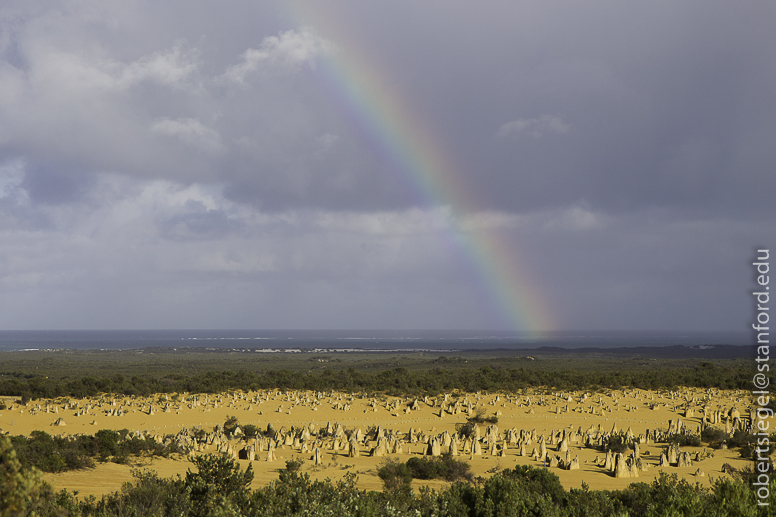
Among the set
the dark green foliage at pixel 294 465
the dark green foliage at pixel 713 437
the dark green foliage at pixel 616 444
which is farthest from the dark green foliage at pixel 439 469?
the dark green foliage at pixel 713 437

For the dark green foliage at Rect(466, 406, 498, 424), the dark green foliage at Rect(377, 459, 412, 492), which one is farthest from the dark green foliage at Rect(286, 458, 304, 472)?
the dark green foliage at Rect(466, 406, 498, 424)

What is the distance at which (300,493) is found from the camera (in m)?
9.15

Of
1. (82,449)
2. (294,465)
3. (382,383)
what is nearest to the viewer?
(294,465)

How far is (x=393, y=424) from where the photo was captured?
27.0 m

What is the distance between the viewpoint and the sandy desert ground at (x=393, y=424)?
16.8 meters

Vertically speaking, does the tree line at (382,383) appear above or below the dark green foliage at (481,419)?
below

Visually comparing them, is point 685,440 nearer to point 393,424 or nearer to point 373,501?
point 393,424

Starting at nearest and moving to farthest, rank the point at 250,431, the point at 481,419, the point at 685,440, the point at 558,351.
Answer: the point at 685,440, the point at 250,431, the point at 481,419, the point at 558,351

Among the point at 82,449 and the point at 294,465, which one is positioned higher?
the point at 294,465

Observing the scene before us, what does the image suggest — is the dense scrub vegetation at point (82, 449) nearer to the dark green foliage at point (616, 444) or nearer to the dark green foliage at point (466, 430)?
the dark green foliage at point (466, 430)

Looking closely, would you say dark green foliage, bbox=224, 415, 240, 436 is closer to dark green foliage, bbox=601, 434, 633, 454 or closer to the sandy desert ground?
the sandy desert ground

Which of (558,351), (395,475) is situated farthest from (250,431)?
(558,351)

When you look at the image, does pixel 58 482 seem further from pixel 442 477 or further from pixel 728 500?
pixel 728 500

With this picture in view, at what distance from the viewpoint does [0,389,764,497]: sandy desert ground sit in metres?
16.8
